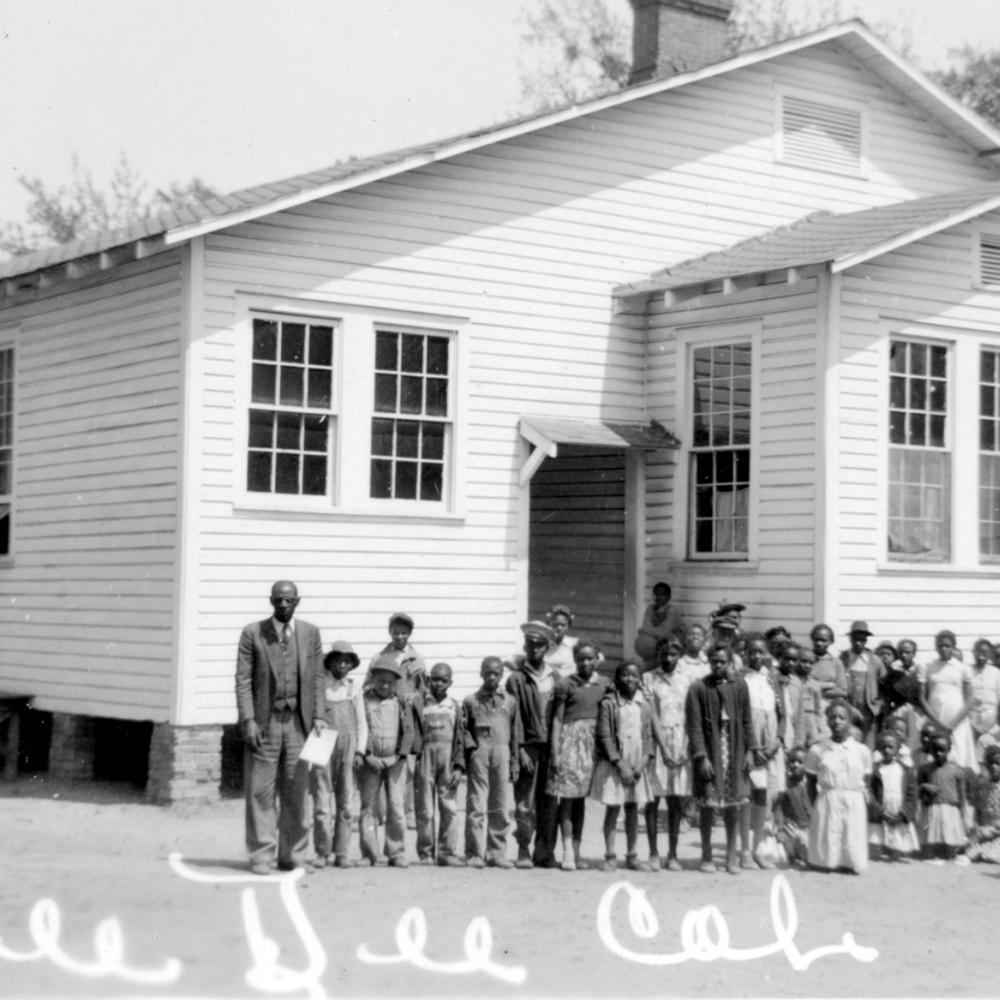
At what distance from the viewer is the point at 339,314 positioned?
14930 millimetres

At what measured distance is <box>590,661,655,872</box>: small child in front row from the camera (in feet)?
37.7

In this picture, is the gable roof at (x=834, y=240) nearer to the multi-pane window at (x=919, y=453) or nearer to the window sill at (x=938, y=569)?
the multi-pane window at (x=919, y=453)

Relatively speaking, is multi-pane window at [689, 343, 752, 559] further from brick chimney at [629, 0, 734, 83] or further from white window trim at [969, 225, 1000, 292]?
brick chimney at [629, 0, 734, 83]

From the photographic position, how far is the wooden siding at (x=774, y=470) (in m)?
15.2

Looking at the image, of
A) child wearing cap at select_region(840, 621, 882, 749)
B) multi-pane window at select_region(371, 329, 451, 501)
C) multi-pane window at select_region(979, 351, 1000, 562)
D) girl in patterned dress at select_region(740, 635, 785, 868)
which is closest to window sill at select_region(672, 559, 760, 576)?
child wearing cap at select_region(840, 621, 882, 749)

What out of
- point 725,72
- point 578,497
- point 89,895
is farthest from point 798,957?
point 725,72

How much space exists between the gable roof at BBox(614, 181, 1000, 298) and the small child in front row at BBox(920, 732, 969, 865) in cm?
442

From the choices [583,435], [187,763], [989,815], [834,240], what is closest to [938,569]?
[834,240]

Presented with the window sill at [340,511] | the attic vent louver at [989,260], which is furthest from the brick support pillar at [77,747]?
the attic vent louver at [989,260]

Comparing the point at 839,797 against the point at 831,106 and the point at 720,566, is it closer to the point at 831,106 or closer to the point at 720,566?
the point at 720,566

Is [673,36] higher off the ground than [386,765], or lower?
higher

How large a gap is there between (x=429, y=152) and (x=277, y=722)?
6186 mm

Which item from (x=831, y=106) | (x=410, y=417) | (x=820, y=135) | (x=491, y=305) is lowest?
(x=410, y=417)

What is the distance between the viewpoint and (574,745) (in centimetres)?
1152
